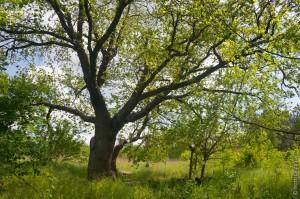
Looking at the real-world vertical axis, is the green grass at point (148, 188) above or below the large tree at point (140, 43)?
below

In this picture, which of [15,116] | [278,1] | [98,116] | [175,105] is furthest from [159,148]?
[15,116]

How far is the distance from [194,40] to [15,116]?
36.3ft

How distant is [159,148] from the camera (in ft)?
82.8

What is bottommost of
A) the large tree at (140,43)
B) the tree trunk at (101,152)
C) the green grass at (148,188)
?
the green grass at (148,188)

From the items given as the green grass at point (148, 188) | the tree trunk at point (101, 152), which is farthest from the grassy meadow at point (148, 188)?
the tree trunk at point (101, 152)

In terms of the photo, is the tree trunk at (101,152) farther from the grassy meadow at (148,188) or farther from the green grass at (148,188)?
the green grass at (148,188)

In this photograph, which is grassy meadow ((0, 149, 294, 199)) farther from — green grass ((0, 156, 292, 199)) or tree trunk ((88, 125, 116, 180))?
tree trunk ((88, 125, 116, 180))

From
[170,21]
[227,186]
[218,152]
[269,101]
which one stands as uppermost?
[170,21]

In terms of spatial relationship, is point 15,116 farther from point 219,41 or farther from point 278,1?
point 219,41

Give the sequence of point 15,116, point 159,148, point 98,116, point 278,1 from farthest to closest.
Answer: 1. point 159,148
2. point 98,116
3. point 278,1
4. point 15,116

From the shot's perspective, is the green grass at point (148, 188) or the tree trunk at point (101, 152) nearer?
the green grass at point (148, 188)

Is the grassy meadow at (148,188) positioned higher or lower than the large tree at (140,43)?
lower

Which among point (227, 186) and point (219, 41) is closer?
point (227, 186)

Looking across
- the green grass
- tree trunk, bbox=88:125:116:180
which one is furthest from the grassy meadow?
tree trunk, bbox=88:125:116:180
